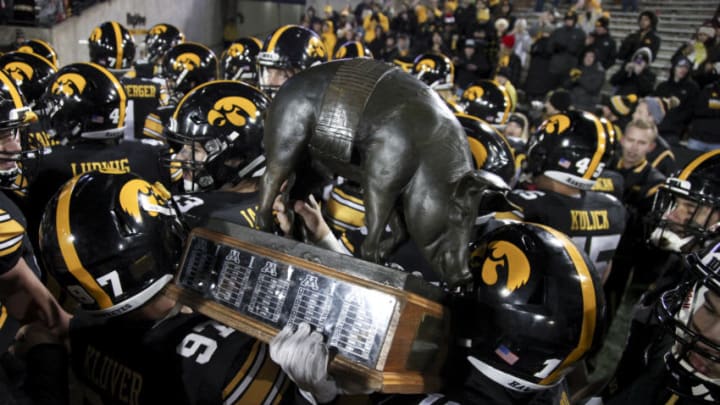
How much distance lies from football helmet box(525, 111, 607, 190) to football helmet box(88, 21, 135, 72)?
4.77 metres

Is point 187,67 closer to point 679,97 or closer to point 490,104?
point 490,104

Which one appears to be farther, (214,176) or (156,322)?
(214,176)

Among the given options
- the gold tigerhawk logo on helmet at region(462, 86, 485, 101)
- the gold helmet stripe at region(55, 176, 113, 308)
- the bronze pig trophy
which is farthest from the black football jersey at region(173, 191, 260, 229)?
the gold tigerhawk logo on helmet at region(462, 86, 485, 101)

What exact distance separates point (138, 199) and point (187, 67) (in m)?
3.90

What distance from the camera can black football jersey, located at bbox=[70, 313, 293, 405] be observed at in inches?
63.0

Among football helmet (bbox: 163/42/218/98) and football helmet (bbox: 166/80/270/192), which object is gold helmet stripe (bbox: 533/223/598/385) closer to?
football helmet (bbox: 166/80/270/192)

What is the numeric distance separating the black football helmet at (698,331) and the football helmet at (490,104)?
3.49 metres

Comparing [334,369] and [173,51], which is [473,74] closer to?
[173,51]

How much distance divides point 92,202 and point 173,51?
4.22 meters

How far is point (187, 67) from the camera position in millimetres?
5246

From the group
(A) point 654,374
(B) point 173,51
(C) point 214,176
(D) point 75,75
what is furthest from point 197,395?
(B) point 173,51

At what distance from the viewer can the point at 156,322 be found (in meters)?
1.82

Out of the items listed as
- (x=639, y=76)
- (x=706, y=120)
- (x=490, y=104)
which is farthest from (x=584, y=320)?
(x=639, y=76)

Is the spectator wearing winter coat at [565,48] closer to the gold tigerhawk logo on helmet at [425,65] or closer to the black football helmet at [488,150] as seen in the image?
the gold tigerhawk logo on helmet at [425,65]
